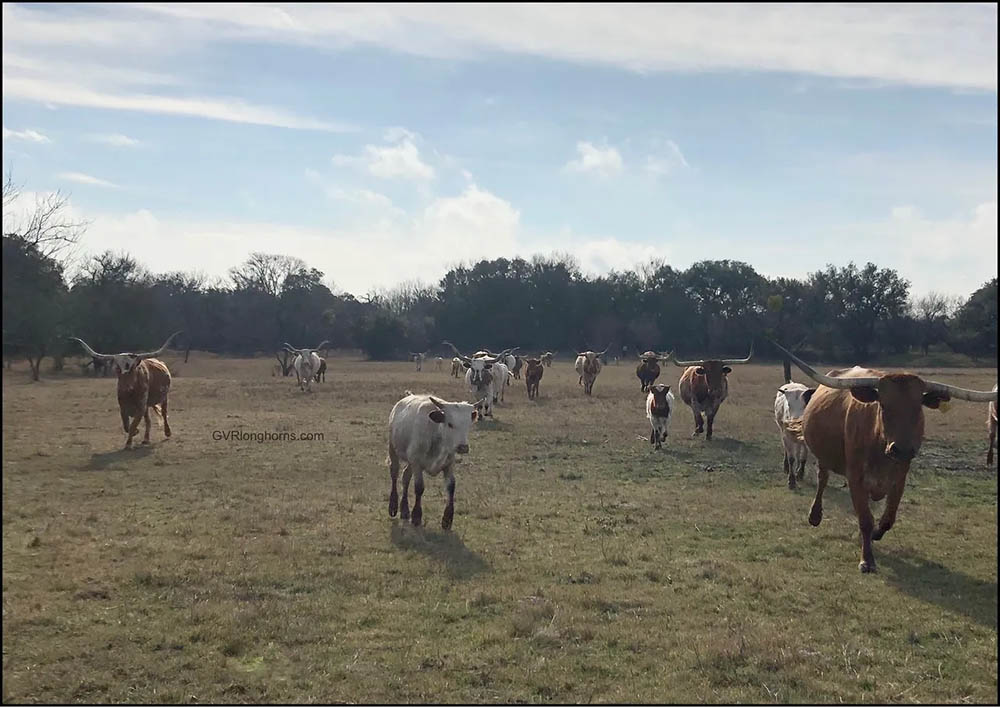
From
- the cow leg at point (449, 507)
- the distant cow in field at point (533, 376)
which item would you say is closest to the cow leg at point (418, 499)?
the cow leg at point (449, 507)

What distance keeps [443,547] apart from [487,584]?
1.41m

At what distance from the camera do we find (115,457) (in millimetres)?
14492

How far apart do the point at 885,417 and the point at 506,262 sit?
224 ft

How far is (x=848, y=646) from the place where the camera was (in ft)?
19.3

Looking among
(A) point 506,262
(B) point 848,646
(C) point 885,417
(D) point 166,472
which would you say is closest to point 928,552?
(C) point 885,417

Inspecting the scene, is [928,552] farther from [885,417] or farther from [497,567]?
[497,567]

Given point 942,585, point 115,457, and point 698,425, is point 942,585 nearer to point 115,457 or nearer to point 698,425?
point 698,425

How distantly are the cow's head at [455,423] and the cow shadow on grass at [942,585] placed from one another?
4638 mm

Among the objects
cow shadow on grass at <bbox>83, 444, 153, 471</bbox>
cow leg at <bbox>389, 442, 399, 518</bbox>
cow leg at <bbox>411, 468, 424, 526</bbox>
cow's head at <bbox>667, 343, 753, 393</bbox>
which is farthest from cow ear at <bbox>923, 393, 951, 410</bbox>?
cow shadow on grass at <bbox>83, 444, 153, 471</bbox>

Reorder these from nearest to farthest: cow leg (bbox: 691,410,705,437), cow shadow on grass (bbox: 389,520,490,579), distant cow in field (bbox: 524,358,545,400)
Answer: cow shadow on grass (bbox: 389,520,490,579), cow leg (bbox: 691,410,705,437), distant cow in field (bbox: 524,358,545,400)

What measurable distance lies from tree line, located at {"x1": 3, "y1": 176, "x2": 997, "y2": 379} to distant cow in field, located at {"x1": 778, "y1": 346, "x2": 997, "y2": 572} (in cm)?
1771

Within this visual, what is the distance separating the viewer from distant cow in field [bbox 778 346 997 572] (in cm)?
722

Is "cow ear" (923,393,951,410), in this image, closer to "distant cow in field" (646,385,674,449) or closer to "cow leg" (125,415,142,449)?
"distant cow in field" (646,385,674,449)

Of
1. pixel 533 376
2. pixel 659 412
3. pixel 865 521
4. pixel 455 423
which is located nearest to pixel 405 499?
pixel 455 423
